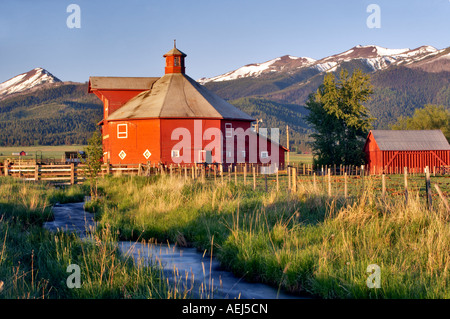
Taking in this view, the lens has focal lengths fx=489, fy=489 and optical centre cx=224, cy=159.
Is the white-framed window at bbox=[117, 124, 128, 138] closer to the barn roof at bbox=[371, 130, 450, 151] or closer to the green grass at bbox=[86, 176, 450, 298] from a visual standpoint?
the barn roof at bbox=[371, 130, 450, 151]

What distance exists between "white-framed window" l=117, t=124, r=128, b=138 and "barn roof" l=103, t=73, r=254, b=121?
0.77 meters

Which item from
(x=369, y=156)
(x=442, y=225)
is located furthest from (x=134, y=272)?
(x=369, y=156)

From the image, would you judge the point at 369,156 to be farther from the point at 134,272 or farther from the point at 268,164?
the point at 134,272

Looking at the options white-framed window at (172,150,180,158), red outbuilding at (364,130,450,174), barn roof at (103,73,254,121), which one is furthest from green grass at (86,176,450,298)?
red outbuilding at (364,130,450,174)

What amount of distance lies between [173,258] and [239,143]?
3892 centimetres

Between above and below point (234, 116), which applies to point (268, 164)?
below

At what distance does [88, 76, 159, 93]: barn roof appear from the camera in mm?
50094

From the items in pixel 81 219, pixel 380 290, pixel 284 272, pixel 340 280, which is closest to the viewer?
pixel 380 290

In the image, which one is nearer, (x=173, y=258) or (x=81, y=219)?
(x=173, y=258)

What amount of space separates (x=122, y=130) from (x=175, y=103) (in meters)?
5.61

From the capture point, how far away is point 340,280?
7.62 m

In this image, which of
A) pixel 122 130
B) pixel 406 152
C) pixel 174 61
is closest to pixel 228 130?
pixel 122 130
